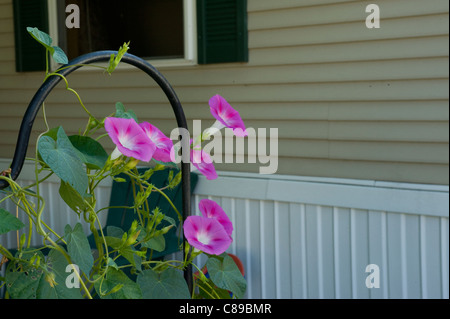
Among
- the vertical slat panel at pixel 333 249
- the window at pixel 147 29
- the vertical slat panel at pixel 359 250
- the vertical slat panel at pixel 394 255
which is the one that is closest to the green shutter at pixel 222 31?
the window at pixel 147 29

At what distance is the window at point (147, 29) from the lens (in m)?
3.21

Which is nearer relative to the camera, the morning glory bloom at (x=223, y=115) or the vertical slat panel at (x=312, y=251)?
the morning glory bloom at (x=223, y=115)

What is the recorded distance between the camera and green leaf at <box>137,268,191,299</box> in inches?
40.8

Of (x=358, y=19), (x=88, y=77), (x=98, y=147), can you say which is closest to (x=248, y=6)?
(x=358, y=19)

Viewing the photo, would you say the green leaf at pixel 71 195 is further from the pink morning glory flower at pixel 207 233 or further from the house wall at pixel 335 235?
the house wall at pixel 335 235

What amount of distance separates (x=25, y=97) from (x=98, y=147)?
10.7 ft

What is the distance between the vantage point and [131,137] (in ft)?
3.10

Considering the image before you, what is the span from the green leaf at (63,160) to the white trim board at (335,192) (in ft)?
7.35

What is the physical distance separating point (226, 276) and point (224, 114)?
0.32 metres

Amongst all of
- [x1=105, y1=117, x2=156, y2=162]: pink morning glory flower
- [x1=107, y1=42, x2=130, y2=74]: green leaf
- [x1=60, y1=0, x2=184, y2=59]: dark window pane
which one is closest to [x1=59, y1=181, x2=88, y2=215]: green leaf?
[x1=105, y1=117, x2=156, y2=162]: pink morning glory flower

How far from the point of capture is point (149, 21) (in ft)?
12.1

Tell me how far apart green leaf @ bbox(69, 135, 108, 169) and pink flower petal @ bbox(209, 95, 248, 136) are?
23cm
